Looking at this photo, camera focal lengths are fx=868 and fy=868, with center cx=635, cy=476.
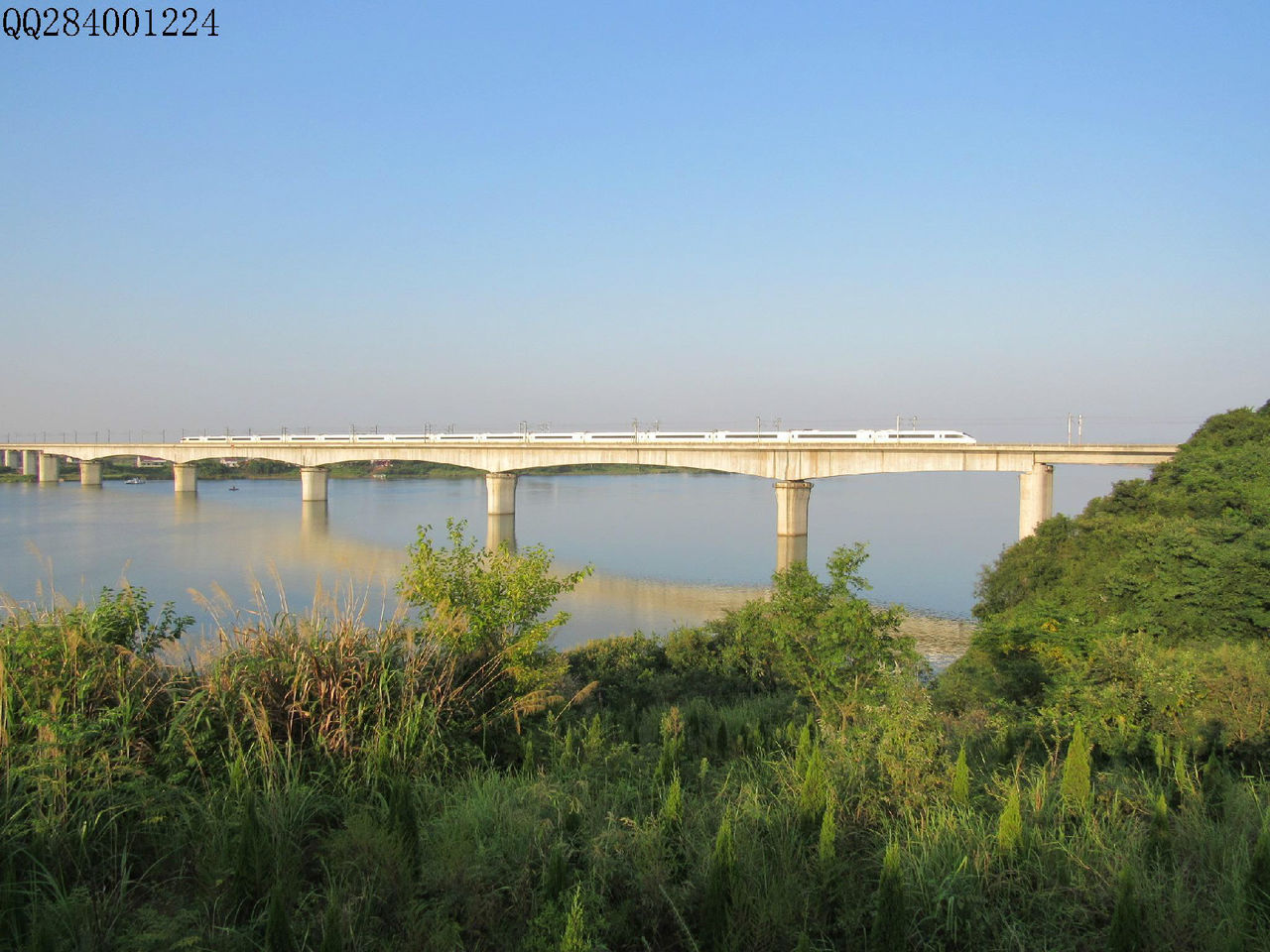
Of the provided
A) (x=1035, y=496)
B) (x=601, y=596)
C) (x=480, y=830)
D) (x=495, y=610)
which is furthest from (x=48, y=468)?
(x=480, y=830)

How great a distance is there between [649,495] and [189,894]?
77829mm

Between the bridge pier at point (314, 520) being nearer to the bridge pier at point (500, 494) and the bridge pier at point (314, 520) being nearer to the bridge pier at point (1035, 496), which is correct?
the bridge pier at point (500, 494)

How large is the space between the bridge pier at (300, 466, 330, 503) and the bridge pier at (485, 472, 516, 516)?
17749 mm

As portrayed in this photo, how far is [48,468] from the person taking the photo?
89.2m

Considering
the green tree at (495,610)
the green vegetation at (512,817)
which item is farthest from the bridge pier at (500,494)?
the green vegetation at (512,817)

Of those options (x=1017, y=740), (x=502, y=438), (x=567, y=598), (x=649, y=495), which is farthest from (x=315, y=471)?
(x=1017, y=740)

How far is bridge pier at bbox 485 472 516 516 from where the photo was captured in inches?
1989

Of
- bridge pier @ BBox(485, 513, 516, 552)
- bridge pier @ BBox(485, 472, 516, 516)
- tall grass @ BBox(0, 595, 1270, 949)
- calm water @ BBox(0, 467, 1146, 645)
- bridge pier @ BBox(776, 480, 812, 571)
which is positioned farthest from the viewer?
bridge pier @ BBox(485, 472, 516, 516)

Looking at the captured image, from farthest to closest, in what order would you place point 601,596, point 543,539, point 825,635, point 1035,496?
A: point 543,539 → point 1035,496 → point 601,596 → point 825,635

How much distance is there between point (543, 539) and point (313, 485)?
24.7 metres

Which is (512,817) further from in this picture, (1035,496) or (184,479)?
(184,479)

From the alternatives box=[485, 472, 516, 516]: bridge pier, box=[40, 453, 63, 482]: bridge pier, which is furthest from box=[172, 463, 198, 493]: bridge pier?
box=[485, 472, 516, 516]: bridge pier

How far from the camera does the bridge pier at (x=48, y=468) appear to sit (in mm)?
88375

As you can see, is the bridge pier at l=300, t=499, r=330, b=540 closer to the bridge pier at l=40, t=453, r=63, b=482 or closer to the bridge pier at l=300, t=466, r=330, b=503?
the bridge pier at l=300, t=466, r=330, b=503
